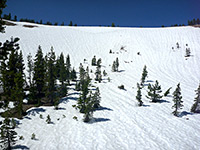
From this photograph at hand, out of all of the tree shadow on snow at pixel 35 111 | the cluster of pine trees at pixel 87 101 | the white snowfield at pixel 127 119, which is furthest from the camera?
the tree shadow on snow at pixel 35 111

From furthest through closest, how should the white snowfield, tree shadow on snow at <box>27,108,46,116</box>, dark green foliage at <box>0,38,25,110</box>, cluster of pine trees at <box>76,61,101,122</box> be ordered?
tree shadow on snow at <box>27,108,46,116</box>
cluster of pine trees at <box>76,61,101,122</box>
the white snowfield
dark green foliage at <box>0,38,25,110</box>

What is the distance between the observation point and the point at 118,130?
2020 cm

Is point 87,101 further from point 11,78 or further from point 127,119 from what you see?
point 11,78

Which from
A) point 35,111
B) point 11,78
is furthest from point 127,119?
point 11,78

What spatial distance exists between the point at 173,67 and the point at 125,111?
1865 inches

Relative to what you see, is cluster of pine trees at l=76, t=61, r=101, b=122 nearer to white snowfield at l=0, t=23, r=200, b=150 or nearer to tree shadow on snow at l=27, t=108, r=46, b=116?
white snowfield at l=0, t=23, r=200, b=150

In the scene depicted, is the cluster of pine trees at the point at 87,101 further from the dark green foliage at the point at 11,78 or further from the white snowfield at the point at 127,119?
the dark green foliage at the point at 11,78

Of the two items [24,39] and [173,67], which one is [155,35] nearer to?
[173,67]

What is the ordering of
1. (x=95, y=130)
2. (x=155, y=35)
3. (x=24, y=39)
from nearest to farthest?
(x=95, y=130) → (x=24, y=39) → (x=155, y=35)

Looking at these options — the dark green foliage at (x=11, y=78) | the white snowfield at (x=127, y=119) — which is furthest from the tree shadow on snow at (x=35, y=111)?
the dark green foliage at (x=11, y=78)

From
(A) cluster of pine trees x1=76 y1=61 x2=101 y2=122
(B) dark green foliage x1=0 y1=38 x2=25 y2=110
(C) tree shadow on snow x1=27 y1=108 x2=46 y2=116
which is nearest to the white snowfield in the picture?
(C) tree shadow on snow x1=27 y1=108 x2=46 y2=116

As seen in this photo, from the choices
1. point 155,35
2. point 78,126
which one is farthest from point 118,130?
point 155,35

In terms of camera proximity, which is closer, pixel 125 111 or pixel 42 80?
pixel 125 111

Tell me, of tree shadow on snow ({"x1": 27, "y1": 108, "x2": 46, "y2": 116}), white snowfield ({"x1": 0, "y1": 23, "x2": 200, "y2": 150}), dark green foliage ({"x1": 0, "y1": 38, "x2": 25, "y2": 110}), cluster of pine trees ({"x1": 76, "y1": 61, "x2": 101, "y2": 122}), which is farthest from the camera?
tree shadow on snow ({"x1": 27, "y1": 108, "x2": 46, "y2": 116})
